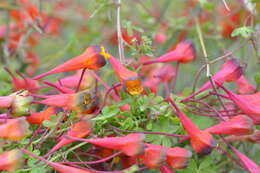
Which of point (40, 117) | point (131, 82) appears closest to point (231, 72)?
point (131, 82)

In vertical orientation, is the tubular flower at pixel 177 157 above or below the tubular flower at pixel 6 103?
below

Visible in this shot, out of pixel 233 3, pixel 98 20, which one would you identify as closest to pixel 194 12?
pixel 98 20

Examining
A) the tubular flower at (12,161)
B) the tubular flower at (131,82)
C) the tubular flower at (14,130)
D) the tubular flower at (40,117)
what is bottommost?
the tubular flower at (12,161)

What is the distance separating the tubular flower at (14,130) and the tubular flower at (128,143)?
0.09m

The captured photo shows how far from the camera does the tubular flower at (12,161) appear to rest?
1.79ft

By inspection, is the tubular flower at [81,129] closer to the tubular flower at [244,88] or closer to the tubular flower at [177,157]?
the tubular flower at [177,157]

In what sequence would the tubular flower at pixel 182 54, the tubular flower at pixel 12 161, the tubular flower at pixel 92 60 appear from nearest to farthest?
the tubular flower at pixel 12 161, the tubular flower at pixel 92 60, the tubular flower at pixel 182 54

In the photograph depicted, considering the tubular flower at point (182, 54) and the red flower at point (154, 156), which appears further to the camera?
the tubular flower at point (182, 54)

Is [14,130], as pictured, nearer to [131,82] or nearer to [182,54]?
[131,82]

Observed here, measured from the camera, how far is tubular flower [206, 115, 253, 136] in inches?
23.9

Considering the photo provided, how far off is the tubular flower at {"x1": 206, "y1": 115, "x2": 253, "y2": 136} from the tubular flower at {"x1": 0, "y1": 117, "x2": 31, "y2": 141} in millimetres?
258

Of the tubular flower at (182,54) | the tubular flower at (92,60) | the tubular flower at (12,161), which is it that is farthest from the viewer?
the tubular flower at (182,54)

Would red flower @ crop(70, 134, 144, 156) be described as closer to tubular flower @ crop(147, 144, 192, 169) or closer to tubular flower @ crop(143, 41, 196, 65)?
tubular flower @ crop(147, 144, 192, 169)

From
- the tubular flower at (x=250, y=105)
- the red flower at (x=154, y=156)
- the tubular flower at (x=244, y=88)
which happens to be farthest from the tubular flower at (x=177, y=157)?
the tubular flower at (x=244, y=88)
